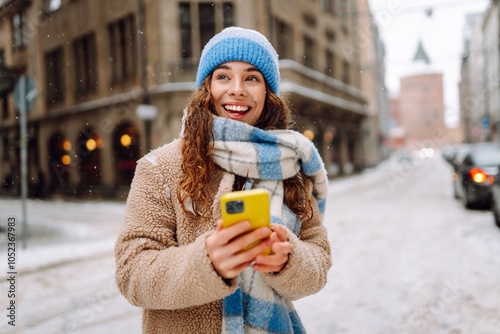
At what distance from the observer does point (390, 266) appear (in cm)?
536

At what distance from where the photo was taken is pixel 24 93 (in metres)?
6.09

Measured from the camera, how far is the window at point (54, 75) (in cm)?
1758

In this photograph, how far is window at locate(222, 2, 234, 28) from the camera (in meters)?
13.9

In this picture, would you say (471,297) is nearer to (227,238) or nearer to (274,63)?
(274,63)

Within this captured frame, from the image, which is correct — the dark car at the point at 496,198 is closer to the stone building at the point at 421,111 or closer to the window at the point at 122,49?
the window at the point at 122,49

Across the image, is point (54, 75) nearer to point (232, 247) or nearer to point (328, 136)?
point (328, 136)

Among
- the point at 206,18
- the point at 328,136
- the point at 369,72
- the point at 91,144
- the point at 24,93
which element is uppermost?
the point at 369,72

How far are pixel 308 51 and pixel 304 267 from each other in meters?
19.5

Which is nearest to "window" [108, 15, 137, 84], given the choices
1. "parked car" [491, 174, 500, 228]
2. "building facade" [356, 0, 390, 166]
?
"parked car" [491, 174, 500, 228]

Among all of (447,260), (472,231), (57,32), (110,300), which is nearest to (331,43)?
(57,32)

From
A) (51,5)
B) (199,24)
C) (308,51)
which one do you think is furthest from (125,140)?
(308,51)

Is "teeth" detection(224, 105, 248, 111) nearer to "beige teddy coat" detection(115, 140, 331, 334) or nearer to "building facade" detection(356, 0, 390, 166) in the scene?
"beige teddy coat" detection(115, 140, 331, 334)

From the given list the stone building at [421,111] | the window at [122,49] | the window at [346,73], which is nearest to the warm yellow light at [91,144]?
the window at [122,49]

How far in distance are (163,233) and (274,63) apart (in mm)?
741
